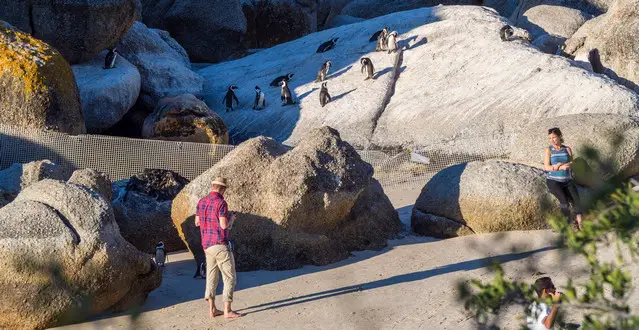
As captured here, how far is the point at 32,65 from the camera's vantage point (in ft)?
49.6

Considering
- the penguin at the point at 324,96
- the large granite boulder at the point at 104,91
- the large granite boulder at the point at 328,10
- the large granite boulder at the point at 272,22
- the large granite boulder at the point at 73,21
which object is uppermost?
the large granite boulder at the point at 73,21

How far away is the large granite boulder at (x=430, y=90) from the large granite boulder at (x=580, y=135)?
2.63 meters

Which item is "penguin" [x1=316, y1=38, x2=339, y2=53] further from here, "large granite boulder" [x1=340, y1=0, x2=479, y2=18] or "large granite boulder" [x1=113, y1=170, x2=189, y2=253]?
"large granite boulder" [x1=113, y1=170, x2=189, y2=253]

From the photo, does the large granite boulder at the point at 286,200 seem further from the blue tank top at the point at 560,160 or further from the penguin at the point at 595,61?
the penguin at the point at 595,61

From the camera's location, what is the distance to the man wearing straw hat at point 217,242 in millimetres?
7918

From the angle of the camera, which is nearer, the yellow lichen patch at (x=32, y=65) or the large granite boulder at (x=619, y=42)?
the yellow lichen patch at (x=32, y=65)

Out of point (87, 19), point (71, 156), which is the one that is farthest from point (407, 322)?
point (87, 19)

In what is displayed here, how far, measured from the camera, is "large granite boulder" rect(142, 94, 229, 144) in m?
17.7

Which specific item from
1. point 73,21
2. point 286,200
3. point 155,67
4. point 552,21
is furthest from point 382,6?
point 286,200

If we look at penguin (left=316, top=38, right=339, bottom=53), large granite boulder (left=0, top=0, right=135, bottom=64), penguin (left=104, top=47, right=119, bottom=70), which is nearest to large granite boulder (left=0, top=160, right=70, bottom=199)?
large granite boulder (left=0, top=0, right=135, bottom=64)

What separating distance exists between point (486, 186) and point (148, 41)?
494 inches

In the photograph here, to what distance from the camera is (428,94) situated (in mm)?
18531

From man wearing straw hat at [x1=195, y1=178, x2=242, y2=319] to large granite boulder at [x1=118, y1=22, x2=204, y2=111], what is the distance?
1237 centimetres

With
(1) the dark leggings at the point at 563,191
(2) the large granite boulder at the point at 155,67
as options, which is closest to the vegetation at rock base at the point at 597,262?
(1) the dark leggings at the point at 563,191
